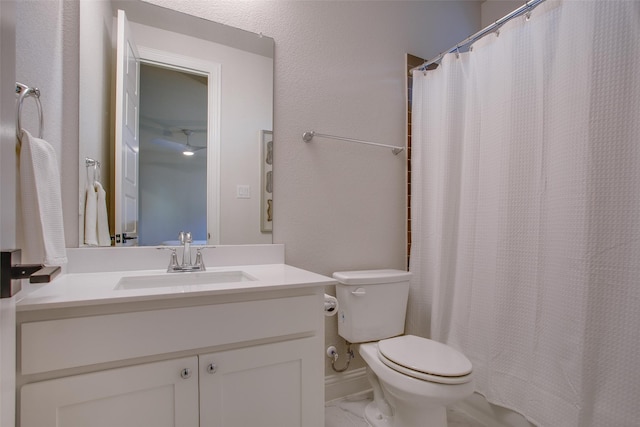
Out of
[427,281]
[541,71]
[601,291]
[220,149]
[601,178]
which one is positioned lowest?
[427,281]

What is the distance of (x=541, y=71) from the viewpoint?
125cm

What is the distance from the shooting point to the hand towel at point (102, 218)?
4.03 ft

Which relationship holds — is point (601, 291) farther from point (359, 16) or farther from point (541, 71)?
point (359, 16)

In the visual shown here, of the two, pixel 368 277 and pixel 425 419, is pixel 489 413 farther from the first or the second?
pixel 368 277

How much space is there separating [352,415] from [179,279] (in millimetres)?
1144

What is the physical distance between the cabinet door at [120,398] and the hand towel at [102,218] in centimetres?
59

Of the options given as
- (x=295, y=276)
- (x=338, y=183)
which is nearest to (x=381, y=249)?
(x=338, y=183)

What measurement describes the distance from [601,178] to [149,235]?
174 cm

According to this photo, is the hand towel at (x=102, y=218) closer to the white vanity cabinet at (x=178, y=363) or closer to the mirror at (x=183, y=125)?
the mirror at (x=183, y=125)

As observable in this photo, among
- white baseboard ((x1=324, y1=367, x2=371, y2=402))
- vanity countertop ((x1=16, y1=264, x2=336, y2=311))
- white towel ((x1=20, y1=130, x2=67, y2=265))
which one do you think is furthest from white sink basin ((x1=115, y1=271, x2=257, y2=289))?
white baseboard ((x1=324, y1=367, x2=371, y2=402))

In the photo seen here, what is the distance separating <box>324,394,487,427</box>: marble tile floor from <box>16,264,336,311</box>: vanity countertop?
2.85 feet

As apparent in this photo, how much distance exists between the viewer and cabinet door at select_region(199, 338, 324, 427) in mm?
930

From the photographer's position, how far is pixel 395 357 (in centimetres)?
128

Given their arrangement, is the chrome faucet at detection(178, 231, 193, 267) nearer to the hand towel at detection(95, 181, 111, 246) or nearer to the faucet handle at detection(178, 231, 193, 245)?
the faucet handle at detection(178, 231, 193, 245)
